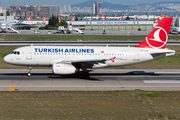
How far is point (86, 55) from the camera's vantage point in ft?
114

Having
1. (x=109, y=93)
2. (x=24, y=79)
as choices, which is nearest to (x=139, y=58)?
(x=109, y=93)

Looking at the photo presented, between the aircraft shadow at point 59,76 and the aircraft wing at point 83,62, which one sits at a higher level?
the aircraft wing at point 83,62

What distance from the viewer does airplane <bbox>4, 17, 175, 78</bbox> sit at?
34.2m

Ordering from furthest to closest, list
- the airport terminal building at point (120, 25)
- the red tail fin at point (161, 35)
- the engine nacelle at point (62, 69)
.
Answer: the airport terminal building at point (120, 25)
the red tail fin at point (161, 35)
the engine nacelle at point (62, 69)

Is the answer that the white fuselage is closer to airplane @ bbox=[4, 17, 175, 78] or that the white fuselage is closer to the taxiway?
airplane @ bbox=[4, 17, 175, 78]

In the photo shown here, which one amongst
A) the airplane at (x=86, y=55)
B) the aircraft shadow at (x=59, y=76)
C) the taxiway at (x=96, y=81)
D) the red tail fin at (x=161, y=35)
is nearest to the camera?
the taxiway at (x=96, y=81)

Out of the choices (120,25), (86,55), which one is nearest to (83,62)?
(86,55)

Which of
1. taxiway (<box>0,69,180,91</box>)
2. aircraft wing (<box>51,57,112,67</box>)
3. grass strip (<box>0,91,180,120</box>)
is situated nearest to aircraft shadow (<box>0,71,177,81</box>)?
taxiway (<box>0,69,180,91</box>)

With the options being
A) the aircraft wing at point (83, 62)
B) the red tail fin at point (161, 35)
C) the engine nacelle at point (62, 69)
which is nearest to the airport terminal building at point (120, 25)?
the red tail fin at point (161, 35)

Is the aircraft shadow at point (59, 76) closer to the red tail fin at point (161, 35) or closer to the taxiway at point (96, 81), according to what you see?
the taxiway at point (96, 81)

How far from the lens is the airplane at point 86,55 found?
3416cm

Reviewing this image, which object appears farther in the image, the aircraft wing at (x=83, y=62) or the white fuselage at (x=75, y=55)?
the white fuselage at (x=75, y=55)

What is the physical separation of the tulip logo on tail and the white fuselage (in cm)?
91

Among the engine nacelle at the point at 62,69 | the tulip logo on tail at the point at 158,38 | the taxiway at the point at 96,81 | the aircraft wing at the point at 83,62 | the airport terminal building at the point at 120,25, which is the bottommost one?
the taxiway at the point at 96,81
